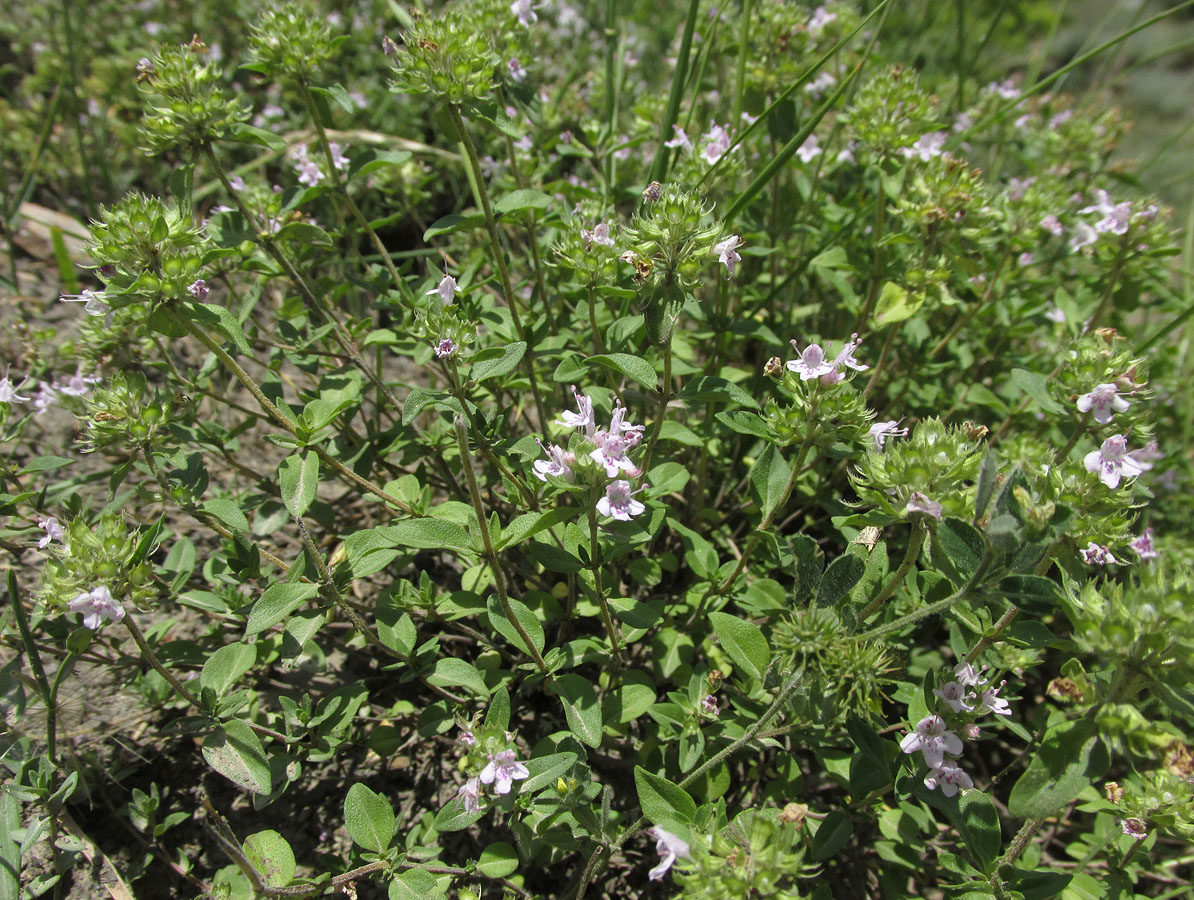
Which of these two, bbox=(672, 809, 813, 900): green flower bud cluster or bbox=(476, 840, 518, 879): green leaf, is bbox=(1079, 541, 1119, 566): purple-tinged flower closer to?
bbox=(672, 809, 813, 900): green flower bud cluster

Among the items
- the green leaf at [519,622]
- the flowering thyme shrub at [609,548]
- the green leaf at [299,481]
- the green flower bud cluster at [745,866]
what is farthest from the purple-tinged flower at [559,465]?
the green flower bud cluster at [745,866]

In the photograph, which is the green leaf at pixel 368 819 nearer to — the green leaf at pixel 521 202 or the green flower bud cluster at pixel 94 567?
the green flower bud cluster at pixel 94 567

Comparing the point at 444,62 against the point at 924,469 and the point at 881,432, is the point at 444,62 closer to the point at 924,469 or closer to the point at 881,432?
the point at 881,432

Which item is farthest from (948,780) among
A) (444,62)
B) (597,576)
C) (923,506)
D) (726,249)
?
Answer: (444,62)

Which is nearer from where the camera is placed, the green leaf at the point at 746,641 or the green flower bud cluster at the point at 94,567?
the green flower bud cluster at the point at 94,567

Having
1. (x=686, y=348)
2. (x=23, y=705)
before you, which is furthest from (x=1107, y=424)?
(x=23, y=705)

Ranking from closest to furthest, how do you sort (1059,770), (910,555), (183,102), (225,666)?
(1059,770) → (910,555) → (225,666) → (183,102)

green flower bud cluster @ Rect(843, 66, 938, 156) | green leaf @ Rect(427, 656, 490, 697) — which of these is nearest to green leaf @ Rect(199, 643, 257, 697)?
green leaf @ Rect(427, 656, 490, 697)
